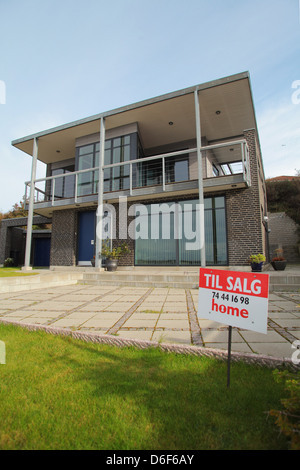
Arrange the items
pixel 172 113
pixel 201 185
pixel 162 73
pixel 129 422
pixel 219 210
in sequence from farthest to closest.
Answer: pixel 172 113, pixel 219 210, pixel 201 185, pixel 162 73, pixel 129 422

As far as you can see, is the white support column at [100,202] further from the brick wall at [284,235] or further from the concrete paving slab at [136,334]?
the brick wall at [284,235]

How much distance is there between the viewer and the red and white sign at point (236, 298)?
1.72 metres

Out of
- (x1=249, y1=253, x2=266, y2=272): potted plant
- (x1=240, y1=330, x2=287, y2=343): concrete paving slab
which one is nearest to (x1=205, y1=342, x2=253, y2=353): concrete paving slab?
(x1=240, y1=330, x2=287, y2=343): concrete paving slab

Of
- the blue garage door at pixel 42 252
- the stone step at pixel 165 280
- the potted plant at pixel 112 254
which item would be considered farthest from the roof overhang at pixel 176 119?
the blue garage door at pixel 42 252

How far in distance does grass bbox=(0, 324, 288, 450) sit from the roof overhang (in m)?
8.70

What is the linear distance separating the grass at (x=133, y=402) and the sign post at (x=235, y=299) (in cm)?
28

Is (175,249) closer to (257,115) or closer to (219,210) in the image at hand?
(219,210)

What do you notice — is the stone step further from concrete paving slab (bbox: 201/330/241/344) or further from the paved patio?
concrete paving slab (bbox: 201/330/241/344)

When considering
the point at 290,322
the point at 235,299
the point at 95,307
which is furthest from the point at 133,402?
the point at 95,307

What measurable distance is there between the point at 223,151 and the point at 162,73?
5757 millimetres

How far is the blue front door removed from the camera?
35.3 ft

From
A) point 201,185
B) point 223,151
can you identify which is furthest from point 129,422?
point 223,151

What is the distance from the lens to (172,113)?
9391mm

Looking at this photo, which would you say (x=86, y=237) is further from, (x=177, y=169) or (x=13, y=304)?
(x=13, y=304)
